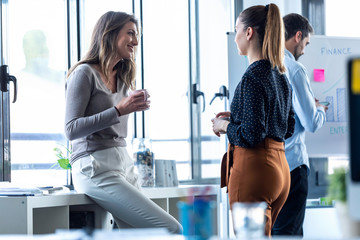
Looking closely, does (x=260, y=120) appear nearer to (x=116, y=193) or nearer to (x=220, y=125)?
(x=220, y=125)

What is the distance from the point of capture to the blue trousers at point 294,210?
2.94m

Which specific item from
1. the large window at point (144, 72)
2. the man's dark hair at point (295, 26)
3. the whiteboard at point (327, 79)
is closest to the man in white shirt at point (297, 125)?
the man's dark hair at point (295, 26)

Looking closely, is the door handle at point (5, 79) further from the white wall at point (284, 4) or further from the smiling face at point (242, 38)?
the white wall at point (284, 4)

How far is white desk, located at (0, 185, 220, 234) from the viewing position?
106 inches

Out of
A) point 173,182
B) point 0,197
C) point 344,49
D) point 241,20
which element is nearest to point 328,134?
point 344,49

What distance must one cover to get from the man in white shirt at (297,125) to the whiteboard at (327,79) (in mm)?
767

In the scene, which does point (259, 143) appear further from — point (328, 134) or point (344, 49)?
point (344, 49)

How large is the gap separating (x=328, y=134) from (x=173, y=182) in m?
1.25

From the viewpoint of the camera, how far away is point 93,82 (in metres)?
2.79

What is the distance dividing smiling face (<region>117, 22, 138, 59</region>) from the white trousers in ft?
1.79

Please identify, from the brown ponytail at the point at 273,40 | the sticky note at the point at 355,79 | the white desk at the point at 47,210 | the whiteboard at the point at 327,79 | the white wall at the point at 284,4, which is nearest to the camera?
the sticky note at the point at 355,79

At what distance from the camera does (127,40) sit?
9.86 ft

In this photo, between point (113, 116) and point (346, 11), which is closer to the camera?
point (113, 116)

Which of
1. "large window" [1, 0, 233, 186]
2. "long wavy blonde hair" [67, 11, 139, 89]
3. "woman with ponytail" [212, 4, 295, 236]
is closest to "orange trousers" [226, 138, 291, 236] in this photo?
"woman with ponytail" [212, 4, 295, 236]
